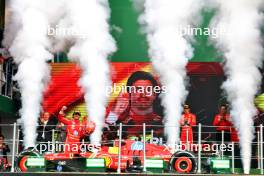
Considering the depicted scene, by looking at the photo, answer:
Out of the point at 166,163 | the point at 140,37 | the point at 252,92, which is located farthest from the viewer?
the point at 140,37

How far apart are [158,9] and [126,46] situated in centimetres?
114

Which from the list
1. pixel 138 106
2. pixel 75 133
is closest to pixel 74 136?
pixel 75 133

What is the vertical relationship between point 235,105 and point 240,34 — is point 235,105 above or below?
below

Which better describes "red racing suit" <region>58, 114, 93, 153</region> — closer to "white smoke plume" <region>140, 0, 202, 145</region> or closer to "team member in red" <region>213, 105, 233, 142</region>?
"white smoke plume" <region>140, 0, 202, 145</region>

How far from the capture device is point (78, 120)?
49.6 ft

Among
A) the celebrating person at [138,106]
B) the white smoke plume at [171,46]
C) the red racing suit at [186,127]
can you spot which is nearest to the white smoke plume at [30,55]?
the celebrating person at [138,106]

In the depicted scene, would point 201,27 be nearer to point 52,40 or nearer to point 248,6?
point 248,6

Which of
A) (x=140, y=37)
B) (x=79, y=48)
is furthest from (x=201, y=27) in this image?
(x=79, y=48)

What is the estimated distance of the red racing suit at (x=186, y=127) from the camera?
14508 mm

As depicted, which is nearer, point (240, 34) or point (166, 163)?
point (166, 163)

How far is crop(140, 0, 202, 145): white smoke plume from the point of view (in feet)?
48.8

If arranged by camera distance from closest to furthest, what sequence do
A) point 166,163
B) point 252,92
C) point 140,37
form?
point 166,163, point 252,92, point 140,37

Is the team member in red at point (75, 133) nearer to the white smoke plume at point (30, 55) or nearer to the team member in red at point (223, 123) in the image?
the white smoke plume at point (30, 55)

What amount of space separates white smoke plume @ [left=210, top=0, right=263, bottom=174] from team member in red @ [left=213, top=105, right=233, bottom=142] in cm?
18
